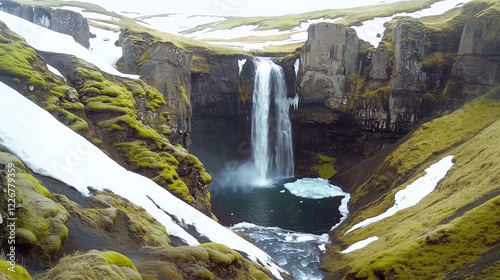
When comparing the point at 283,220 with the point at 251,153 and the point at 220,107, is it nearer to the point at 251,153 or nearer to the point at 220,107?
the point at 251,153

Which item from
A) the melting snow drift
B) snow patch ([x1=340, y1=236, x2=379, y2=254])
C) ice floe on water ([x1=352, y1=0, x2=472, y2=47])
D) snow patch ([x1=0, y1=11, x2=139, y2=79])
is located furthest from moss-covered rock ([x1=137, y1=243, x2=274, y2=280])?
ice floe on water ([x1=352, y1=0, x2=472, y2=47])

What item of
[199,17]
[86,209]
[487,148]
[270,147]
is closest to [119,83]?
[86,209]

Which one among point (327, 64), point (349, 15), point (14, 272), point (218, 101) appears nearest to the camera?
point (14, 272)

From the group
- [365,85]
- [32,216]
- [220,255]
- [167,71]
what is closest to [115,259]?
[32,216]

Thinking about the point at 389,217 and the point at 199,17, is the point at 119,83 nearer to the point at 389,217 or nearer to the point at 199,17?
the point at 389,217

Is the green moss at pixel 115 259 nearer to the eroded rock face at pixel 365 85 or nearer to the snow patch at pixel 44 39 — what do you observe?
the snow patch at pixel 44 39

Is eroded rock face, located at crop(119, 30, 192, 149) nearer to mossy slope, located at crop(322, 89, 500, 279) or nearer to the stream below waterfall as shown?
the stream below waterfall
